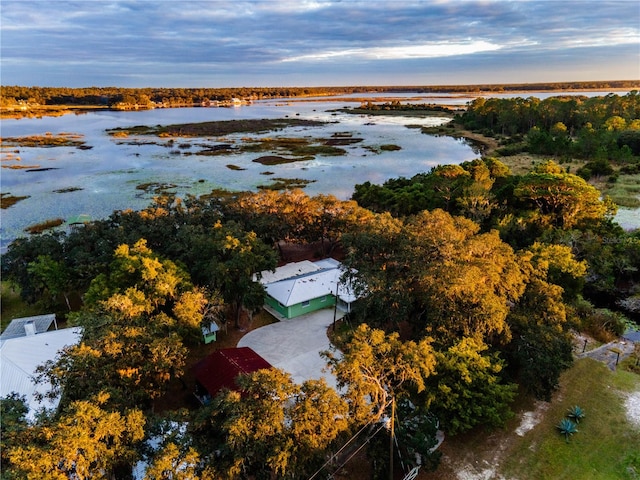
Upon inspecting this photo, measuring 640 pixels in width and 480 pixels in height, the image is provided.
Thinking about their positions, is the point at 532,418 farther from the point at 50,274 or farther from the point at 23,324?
the point at 23,324

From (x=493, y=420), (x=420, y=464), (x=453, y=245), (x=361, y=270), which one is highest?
(x=453, y=245)

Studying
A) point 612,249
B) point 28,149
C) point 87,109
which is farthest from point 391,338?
point 87,109

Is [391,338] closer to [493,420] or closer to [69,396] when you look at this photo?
[493,420]

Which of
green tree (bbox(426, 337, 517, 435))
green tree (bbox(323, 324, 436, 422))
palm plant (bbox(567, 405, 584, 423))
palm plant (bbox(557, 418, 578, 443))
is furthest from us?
palm plant (bbox(567, 405, 584, 423))

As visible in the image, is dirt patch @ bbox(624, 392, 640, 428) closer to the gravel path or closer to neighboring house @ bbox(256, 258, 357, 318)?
the gravel path

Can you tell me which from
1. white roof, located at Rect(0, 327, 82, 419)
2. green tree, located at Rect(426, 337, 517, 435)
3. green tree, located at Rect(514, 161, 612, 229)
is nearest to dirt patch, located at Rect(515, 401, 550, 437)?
green tree, located at Rect(426, 337, 517, 435)

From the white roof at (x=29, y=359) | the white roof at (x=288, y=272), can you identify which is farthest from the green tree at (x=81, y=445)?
the white roof at (x=288, y=272)
